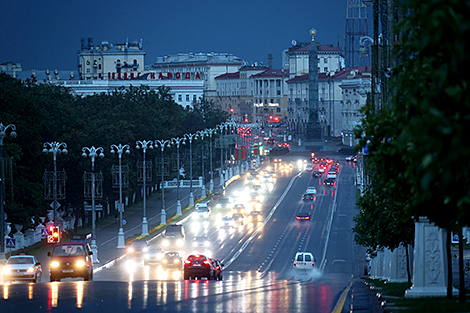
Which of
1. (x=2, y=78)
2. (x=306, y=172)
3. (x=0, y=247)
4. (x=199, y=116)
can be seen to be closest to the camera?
(x=0, y=247)

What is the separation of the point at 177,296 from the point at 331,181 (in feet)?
297

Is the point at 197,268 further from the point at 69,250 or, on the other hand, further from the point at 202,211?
the point at 202,211

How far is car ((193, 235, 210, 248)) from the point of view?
65.9 meters

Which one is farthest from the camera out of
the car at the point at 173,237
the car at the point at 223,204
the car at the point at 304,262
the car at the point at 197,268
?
the car at the point at 223,204

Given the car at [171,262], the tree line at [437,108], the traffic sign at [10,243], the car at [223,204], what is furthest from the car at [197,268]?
the car at [223,204]

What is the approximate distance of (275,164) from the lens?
14412cm

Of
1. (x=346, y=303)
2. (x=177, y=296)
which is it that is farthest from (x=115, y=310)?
(x=346, y=303)

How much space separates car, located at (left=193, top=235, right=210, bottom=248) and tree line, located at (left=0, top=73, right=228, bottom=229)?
12238mm

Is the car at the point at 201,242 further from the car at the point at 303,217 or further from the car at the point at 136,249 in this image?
the car at the point at 303,217

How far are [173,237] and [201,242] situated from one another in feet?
7.89

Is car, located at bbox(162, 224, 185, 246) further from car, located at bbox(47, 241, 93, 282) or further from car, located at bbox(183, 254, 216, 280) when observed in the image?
car, located at bbox(47, 241, 93, 282)

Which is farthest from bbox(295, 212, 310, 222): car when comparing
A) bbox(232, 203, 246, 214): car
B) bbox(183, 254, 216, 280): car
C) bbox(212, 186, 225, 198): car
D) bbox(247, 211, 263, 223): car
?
bbox(183, 254, 216, 280): car

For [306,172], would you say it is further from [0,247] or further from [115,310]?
[115,310]

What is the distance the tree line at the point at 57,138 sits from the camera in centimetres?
6166
